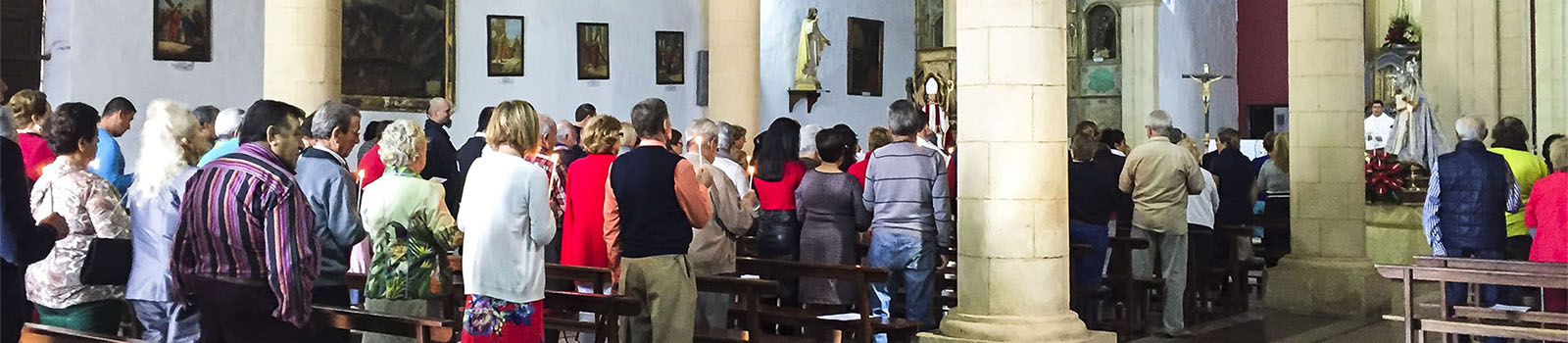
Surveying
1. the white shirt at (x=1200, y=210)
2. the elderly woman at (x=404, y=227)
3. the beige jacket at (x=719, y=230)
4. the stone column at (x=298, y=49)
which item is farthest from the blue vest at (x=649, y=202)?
the stone column at (x=298, y=49)

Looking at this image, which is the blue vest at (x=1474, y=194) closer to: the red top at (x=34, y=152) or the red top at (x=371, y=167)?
the red top at (x=371, y=167)

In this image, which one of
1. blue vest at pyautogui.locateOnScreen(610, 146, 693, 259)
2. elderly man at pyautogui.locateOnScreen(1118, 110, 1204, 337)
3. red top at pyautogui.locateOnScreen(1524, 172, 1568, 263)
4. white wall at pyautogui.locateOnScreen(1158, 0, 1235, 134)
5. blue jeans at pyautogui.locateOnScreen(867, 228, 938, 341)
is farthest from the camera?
white wall at pyautogui.locateOnScreen(1158, 0, 1235, 134)

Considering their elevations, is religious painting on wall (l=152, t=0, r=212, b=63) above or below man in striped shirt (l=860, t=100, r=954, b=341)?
above

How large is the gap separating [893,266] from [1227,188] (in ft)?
16.1

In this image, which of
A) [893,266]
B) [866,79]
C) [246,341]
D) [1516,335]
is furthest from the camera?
[866,79]

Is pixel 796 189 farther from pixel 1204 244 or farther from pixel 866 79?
pixel 866 79

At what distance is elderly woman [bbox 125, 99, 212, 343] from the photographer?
19.4 feet

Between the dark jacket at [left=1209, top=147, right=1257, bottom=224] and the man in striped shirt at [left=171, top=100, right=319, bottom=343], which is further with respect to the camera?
the dark jacket at [left=1209, top=147, right=1257, bottom=224]

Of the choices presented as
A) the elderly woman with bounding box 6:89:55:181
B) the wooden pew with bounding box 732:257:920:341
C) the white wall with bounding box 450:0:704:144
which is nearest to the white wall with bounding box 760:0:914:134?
the white wall with bounding box 450:0:704:144

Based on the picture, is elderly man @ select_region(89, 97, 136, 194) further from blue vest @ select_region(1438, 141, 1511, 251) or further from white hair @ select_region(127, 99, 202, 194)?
blue vest @ select_region(1438, 141, 1511, 251)

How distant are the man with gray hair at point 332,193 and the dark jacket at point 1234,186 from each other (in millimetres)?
8090

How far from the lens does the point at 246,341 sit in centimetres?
500

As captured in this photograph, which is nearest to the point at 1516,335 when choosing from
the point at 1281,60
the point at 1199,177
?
the point at 1199,177

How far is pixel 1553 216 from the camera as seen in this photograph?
27.1 ft
